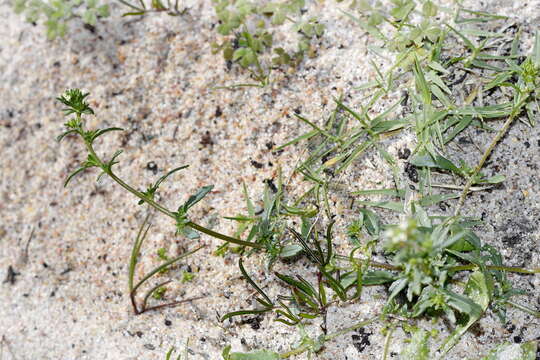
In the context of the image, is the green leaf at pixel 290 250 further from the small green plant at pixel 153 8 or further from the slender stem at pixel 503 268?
the small green plant at pixel 153 8

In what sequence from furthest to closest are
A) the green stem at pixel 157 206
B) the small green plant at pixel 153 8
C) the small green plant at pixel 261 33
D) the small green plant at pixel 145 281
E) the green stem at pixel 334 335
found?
the small green plant at pixel 153 8
the small green plant at pixel 261 33
the small green plant at pixel 145 281
the green stem at pixel 334 335
the green stem at pixel 157 206

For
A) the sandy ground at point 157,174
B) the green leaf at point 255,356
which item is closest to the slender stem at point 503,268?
the sandy ground at point 157,174

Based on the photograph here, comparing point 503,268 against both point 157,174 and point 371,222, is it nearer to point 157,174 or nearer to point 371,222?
point 371,222

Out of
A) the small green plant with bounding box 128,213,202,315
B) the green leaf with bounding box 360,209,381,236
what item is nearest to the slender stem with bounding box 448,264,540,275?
the green leaf with bounding box 360,209,381,236

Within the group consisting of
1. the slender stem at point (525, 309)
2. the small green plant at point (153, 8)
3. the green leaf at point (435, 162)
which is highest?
the small green plant at point (153, 8)

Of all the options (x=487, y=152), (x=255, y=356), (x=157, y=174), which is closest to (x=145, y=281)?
(x=157, y=174)
